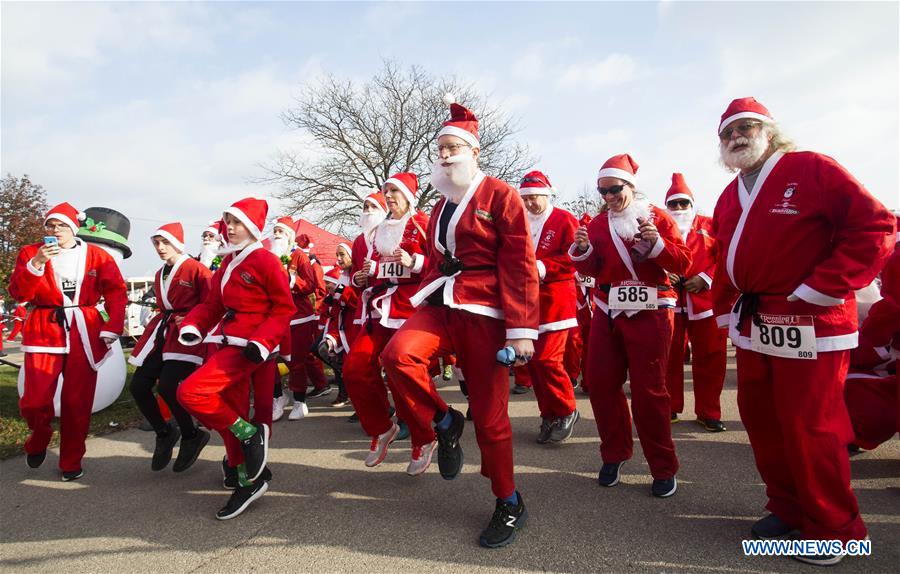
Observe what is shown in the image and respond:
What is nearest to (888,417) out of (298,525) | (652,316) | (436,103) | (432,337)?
(652,316)

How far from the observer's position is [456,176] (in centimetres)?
334

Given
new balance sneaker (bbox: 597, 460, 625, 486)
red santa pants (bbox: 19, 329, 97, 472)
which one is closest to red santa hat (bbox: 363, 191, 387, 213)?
red santa pants (bbox: 19, 329, 97, 472)

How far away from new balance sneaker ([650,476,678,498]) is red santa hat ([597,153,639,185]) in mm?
2003

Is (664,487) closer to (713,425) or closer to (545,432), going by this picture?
(545,432)

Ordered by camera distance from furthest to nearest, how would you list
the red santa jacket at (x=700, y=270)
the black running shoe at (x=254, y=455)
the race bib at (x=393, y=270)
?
the red santa jacket at (x=700, y=270), the race bib at (x=393, y=270), the black running shoe at (x=254, y=455)

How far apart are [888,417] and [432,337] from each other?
125 inches

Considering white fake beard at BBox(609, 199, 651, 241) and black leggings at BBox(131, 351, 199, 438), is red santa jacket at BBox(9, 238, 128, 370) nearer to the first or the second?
black leggings at BBox(131, 351, 199, 438)

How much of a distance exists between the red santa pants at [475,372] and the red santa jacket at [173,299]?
8.79 feet

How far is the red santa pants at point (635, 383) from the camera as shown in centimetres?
367

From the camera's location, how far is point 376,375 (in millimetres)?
4555

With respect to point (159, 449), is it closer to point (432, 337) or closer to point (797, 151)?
point (432, 337)

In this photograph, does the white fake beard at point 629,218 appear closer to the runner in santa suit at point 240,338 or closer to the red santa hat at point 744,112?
the red santa hat at point 744,112

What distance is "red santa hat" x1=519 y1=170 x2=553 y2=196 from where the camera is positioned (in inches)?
223

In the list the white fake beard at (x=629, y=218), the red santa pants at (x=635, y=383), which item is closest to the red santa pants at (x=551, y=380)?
the red santa pants at (x=635, y=383)
